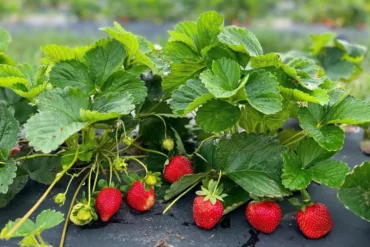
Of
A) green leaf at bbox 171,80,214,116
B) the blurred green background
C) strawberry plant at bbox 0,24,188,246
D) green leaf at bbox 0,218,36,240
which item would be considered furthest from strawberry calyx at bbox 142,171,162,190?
the blurred green background

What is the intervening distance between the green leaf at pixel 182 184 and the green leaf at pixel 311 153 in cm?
18

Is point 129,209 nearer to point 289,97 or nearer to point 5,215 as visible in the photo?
point 5,215

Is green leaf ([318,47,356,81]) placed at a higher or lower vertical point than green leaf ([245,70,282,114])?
lower

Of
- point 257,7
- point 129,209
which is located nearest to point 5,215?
point 129,209

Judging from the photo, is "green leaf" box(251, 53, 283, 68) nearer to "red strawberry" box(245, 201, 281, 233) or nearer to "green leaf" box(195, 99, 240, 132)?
"green leaf" box(195, 99, 240, 132)

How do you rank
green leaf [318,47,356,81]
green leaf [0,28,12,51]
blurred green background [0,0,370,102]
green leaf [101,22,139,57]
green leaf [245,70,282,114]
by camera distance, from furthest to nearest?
blurred green background [0,0,370,102], green leaf [318,47,356,81], green leaf [0,28,12,51], green leaf [101,22,139,57], green leaf [245,70,282,114]

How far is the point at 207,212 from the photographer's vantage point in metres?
0.79

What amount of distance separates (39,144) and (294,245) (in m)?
0.45

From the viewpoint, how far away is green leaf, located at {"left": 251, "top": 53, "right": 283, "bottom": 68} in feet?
2.72

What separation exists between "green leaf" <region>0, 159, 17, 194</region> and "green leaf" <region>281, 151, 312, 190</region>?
45 centimetres

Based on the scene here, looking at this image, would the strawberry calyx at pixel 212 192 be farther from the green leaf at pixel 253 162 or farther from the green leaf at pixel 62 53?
the green leaf at pixel 62 53

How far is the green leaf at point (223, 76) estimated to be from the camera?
0.78 meters

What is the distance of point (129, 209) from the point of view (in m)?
0.87

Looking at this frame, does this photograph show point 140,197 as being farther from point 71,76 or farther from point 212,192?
point 71,76
